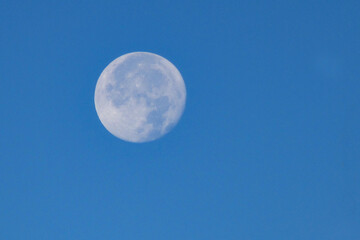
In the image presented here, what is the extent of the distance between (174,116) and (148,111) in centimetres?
130

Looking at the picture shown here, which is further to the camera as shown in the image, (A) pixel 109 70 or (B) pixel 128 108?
(A) pixel 109 70

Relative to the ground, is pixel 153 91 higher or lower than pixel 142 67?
lower

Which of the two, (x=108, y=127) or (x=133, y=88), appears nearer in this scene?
(x=133, y=88)

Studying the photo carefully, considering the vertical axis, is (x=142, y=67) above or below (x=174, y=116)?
above

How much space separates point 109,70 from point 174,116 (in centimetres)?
328

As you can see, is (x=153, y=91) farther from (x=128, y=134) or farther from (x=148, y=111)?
(x=128, y=134)

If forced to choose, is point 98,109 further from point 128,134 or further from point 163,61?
point 163,61

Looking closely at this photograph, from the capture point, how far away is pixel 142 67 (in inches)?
637

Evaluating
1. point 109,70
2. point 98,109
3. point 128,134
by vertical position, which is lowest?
point 128,134

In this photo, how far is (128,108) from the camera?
15836 mm

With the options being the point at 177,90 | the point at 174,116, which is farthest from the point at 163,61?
the point at 174,116

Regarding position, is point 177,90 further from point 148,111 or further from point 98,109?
point 98,109

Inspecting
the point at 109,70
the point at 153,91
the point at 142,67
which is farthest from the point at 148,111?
the point at 109,70

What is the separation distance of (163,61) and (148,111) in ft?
9.47
